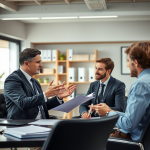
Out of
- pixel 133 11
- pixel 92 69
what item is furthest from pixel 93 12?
pixel 92 69

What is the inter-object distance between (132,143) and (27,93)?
1141mm

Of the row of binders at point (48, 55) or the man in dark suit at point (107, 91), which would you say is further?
the row of binders at point (48, 55)

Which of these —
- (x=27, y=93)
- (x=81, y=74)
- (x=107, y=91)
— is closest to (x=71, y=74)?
(x=81, y=74)

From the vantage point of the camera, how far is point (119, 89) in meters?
2.98

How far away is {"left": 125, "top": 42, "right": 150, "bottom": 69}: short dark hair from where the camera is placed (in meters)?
1.62

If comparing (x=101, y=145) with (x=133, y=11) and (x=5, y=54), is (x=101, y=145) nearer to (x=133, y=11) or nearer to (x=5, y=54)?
(x=133, y=11)

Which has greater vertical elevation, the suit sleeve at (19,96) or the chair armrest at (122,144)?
the suit sleeve at (19,96)

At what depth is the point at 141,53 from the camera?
1.63 metres

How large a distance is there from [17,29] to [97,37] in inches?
83.8

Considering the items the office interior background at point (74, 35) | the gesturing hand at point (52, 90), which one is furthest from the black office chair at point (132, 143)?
the office interior background at point (74, 35)

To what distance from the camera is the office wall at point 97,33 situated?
613cm

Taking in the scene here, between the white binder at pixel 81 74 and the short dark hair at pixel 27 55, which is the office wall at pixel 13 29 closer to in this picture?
the white binder at pixel 81 74

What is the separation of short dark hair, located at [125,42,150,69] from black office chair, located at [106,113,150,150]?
1.42 feet

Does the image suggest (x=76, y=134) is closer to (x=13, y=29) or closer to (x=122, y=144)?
(x=122, y=144)
